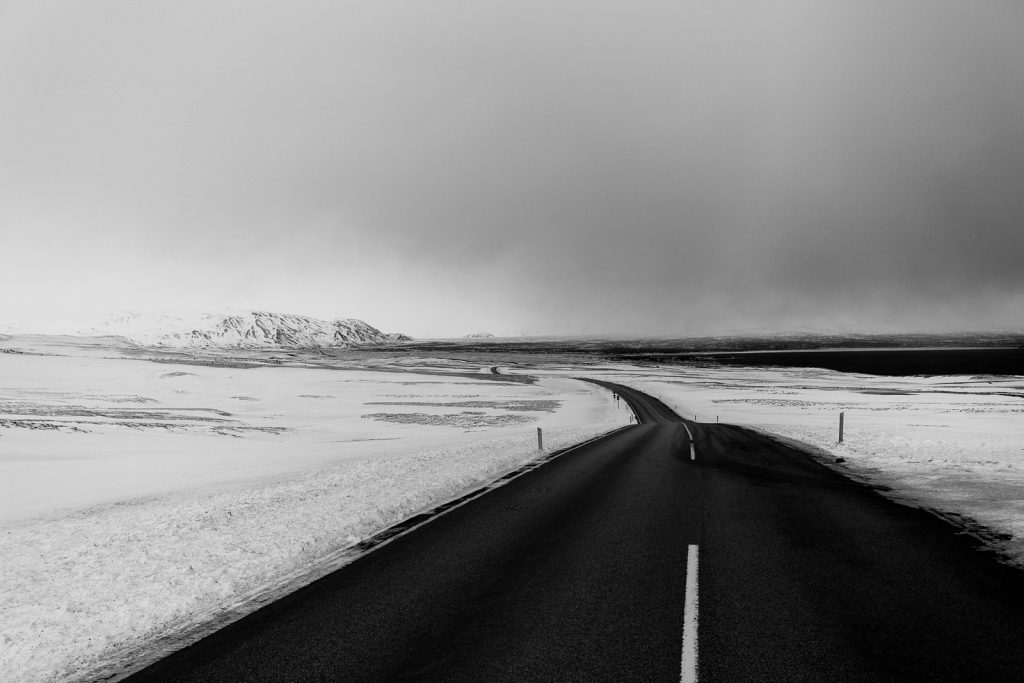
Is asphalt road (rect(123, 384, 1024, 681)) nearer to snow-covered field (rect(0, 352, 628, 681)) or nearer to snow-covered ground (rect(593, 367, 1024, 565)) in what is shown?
snow-covered field (rect(0, 352, 628, 681))

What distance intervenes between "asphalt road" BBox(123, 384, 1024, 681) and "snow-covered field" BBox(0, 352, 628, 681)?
1.02 m

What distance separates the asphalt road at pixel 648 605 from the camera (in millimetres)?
5172

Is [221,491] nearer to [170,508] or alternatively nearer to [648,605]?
[170,508]

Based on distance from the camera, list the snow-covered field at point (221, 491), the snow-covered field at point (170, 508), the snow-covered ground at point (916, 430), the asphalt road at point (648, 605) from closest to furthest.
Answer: the asphalt road at point (648, 605), the snow-covered field at point (170, 508), the snow-covered field at point (221, 491), the snow-covered ground at point (916, 430)

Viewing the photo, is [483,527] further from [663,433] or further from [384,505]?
[663,433]

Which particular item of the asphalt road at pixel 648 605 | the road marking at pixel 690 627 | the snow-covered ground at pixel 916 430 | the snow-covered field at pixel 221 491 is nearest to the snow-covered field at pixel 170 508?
the snow-covered field at pixel 221 491

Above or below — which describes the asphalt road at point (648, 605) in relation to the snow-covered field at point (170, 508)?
above

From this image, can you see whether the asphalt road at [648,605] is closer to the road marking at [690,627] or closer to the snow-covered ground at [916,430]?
the road marking at [690,627]

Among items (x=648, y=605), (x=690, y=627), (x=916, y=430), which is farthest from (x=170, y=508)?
(x=916, y=430)

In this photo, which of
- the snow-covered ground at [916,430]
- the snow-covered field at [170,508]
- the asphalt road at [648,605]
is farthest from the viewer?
the snow-covered ground at [916,430]

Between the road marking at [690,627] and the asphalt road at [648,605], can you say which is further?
the asphalt road at [648,605]

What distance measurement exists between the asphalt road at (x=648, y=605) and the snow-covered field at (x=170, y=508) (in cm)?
102

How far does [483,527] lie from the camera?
10000mm

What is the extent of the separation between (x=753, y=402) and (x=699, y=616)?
5748 cm
